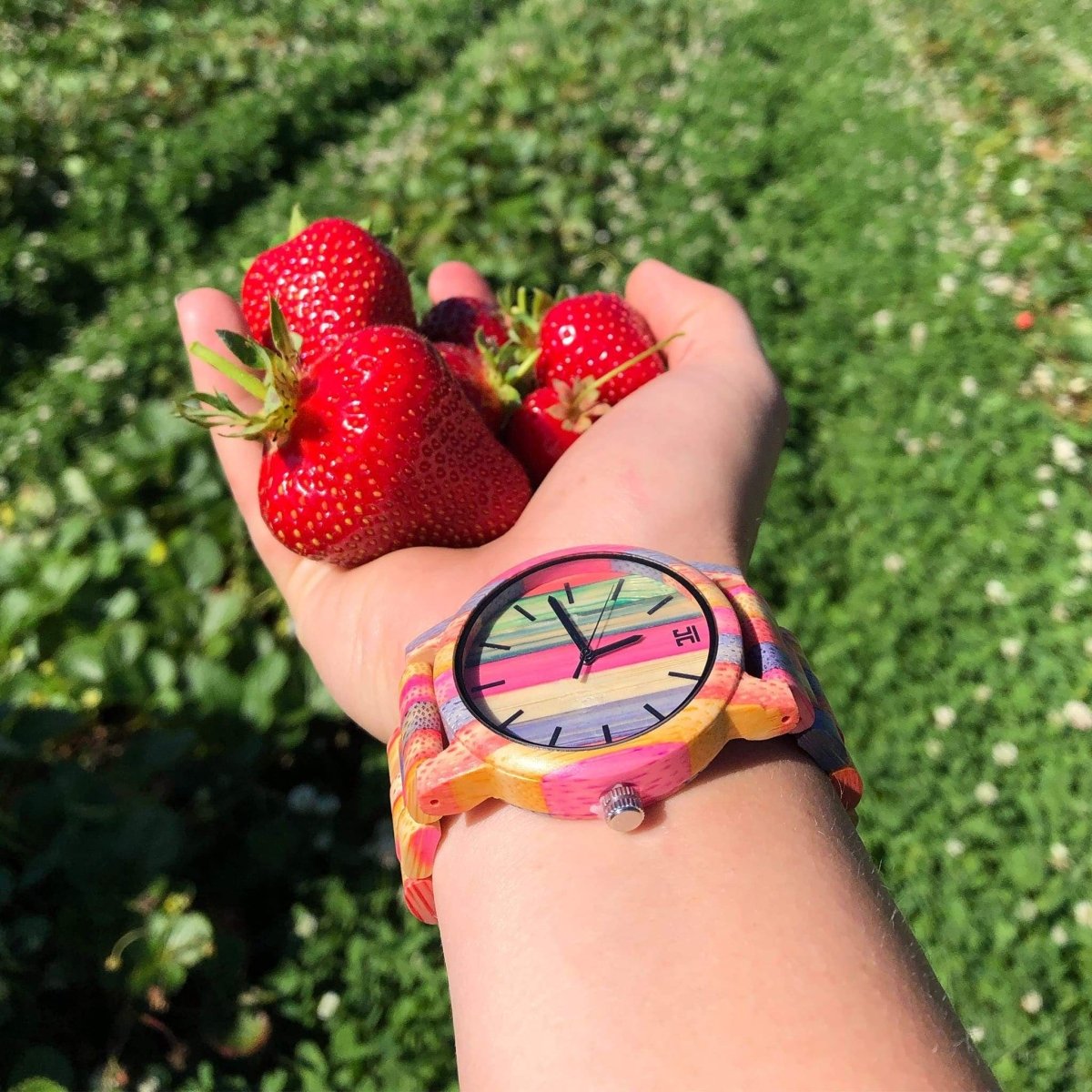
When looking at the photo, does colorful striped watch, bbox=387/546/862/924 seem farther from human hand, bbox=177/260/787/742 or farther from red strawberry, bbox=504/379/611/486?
red strawberry, bbox=504/379/611/486

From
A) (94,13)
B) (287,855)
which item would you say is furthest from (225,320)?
(94,13)

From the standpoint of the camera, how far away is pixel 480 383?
6.17ft

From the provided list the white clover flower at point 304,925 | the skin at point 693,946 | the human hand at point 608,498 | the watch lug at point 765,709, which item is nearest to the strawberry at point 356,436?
the human hand at point 608,498

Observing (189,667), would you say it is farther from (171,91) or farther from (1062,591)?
(171,91)

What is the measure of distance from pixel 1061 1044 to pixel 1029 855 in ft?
1.47

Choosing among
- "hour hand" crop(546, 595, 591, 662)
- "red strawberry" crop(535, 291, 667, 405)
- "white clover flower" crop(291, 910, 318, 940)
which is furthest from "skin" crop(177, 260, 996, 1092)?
"white clover flower" crop(291, 910, 318, 940)

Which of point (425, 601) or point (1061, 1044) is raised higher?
point (425, 601)

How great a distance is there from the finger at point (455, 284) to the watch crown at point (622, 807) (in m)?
1.57

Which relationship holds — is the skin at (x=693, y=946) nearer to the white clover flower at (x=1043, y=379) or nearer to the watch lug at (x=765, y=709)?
the watch lug at (x=765, y=709)

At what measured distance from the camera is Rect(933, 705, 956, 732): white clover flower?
2686mm

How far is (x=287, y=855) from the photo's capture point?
7.32 ft

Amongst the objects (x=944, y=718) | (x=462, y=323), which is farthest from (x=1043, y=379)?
(x=462, y=323)

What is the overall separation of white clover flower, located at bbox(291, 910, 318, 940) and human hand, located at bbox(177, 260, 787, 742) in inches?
22.7

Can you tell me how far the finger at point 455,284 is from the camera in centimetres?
240
